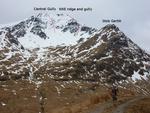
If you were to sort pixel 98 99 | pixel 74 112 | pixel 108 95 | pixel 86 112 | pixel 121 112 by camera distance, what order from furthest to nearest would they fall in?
pixel 108 95, pixel 98 99, pixel 74 112, pixel 86 112, pixel 121 112

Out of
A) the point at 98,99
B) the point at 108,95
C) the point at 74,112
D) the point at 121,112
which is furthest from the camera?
the point at 108,95

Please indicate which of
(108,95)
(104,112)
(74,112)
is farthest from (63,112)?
(104,112)

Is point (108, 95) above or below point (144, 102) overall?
above

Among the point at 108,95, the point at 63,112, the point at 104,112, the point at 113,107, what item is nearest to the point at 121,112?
the point at 104,112

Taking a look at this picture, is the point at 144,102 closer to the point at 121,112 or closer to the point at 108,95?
the point at 121,112

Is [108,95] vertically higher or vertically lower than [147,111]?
higher

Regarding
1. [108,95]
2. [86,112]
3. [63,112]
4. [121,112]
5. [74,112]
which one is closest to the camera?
[121,112]

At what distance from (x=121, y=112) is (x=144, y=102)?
11815 millimetres

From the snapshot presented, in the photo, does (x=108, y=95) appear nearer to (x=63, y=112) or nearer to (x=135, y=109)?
(x=63, y=112)

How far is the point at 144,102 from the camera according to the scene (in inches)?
2638

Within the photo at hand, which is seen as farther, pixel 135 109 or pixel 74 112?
pixel 74 112

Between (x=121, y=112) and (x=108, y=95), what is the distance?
1309 inches

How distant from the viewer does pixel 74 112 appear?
69688 mm

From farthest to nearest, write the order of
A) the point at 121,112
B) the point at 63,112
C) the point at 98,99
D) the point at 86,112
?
the point at 98,99, the point at 63,112, the point at 86,112, the point at 121,112
